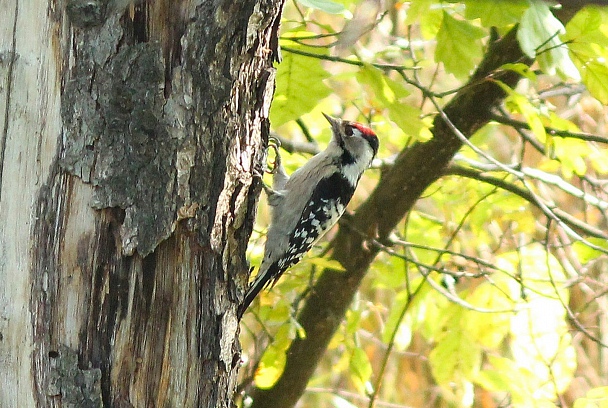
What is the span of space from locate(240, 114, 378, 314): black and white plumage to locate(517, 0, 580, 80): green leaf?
5.16 ft

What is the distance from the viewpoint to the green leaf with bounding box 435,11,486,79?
2.61 metres

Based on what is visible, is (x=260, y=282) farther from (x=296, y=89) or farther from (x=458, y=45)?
(x=458, y=45)

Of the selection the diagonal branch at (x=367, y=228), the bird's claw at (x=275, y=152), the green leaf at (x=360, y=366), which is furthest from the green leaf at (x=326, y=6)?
the green leaf at (x=360, y=366)

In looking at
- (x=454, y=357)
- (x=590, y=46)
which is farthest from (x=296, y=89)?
(x=454, y=357)

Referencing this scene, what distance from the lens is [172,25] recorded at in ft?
5.68

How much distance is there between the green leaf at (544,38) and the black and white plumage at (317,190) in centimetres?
157

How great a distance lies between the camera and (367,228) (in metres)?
3.56

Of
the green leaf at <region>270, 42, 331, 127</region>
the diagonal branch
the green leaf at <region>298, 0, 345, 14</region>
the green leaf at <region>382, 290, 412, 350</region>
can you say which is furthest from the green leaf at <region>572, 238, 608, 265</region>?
the green leaf at <region>298, 0, 345, 14</region>

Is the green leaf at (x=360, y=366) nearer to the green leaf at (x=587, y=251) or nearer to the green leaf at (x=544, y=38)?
the green leaf at (x=587, y=251)

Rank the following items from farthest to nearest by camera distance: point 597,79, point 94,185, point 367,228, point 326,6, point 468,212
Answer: point 367,228, point 468,212, point 597,79, point 326,6, point 94,185

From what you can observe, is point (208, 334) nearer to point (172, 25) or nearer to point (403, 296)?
point (172, 25)

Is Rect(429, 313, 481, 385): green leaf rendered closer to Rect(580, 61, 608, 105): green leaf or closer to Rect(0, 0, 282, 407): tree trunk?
Answer: Rect(580, 61, 608, 105): green leaf

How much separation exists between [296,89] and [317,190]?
1.25 m

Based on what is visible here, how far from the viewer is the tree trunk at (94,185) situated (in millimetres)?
1667
